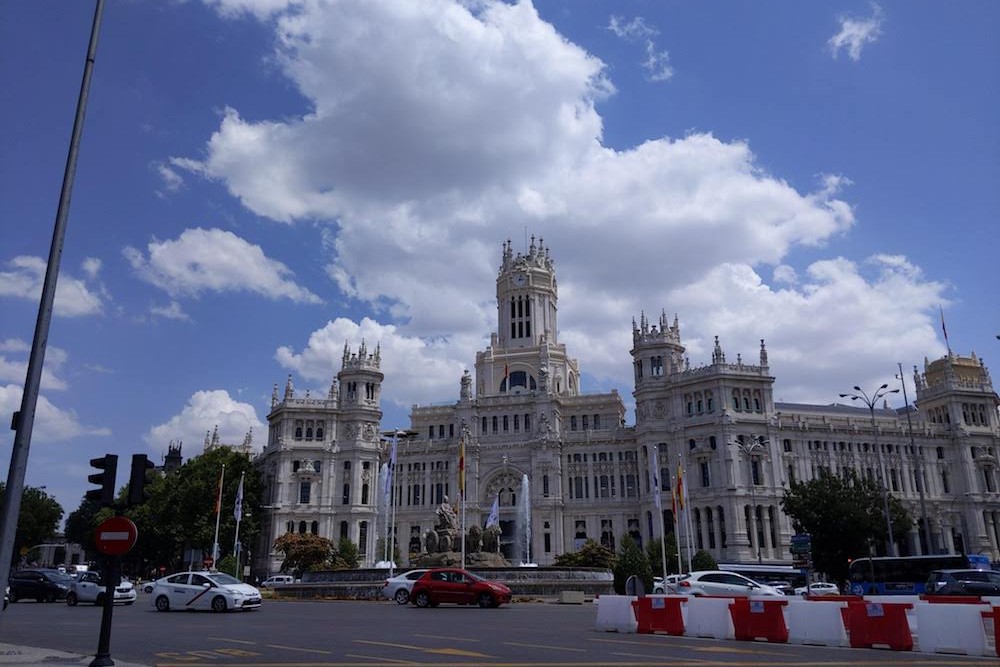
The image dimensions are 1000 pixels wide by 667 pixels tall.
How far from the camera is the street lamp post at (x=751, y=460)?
82.3 metres

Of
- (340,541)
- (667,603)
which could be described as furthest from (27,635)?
(340,541)

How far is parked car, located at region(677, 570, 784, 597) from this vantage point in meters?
31.5

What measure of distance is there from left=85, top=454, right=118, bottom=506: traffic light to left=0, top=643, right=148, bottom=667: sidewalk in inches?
116

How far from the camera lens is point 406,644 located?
17359 mm

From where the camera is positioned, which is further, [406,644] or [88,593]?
[88,593]

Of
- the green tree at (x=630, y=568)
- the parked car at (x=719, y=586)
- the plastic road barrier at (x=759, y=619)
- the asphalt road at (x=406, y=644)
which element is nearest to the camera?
the asphalt road at (x=406, y=644)

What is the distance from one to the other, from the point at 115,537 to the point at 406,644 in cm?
675

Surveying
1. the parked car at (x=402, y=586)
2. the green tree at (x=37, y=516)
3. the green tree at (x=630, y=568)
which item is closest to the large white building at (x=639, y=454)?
the green tree at (x=37, y=516)

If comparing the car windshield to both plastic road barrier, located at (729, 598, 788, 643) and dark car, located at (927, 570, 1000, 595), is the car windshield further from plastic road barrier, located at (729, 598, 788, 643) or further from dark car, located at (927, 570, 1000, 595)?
dark car, located at (927, 570, 1000, 595)

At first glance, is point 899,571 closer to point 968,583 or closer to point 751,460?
point 968,583

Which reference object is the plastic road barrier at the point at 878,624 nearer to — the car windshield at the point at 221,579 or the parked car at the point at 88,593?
the car windshield at the point at 221,579

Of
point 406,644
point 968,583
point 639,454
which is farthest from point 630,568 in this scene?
point 639,454

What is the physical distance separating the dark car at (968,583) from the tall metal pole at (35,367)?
30.4m

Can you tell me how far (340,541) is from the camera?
88562 mm
